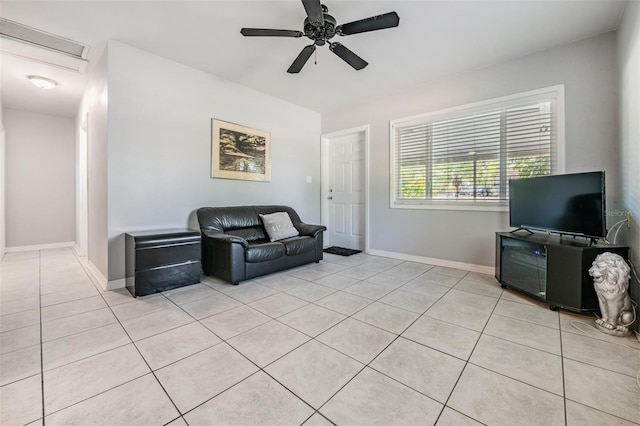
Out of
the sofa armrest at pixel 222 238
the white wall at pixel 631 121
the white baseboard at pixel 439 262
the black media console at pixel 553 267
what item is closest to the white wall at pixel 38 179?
the sofa armrest at pixel 222 238

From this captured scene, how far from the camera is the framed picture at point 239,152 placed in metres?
3.72

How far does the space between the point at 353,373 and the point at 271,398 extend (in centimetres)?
46

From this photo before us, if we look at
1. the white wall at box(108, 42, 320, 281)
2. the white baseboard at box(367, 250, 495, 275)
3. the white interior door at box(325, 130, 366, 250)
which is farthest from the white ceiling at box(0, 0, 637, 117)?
the white baseboard at box(367, 250, 495, 275)

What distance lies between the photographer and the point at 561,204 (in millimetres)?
2459

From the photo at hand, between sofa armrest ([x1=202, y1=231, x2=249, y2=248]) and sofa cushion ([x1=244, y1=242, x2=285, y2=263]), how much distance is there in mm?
93

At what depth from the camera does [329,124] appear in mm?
5176

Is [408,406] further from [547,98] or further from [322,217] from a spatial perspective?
[322,217]

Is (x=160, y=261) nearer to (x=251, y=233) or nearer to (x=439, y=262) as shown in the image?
(x=251, y=233)

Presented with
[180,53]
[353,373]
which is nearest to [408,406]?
[353,373]

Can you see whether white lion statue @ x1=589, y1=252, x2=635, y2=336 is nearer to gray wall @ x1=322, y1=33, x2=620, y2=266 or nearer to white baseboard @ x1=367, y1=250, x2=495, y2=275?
gray wall @ x1=322, y1=33, x2=620, y2=266

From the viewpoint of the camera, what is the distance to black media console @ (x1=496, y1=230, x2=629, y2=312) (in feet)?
7.02

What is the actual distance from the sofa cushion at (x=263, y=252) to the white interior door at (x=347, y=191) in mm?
1932

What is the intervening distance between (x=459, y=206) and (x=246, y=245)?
284cm

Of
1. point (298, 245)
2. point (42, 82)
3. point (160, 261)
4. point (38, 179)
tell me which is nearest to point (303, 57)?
point (298, 245)
